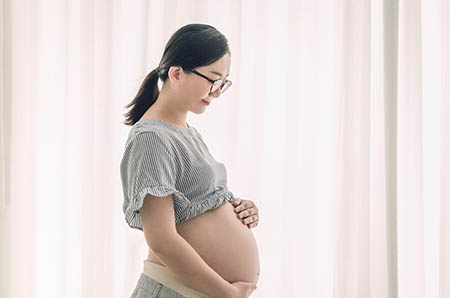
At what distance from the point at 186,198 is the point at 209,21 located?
119 centimetres

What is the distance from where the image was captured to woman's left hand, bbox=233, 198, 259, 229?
1.32 meters

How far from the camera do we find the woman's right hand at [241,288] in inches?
46.0

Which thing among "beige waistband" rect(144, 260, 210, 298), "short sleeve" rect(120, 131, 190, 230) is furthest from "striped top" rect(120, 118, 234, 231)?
"beige waistband" rect(144, 260, 210, 298)

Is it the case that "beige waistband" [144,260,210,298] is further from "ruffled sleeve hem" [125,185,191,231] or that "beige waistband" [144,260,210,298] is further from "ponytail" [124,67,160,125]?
"ponytail" [124,67,160,125]

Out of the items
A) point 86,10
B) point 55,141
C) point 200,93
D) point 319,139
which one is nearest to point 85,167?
point 55,141

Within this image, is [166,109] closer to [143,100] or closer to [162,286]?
[143,100]

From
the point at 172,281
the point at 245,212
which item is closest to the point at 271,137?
the point at 245,212

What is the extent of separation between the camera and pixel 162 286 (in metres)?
1.16

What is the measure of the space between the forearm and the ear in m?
0.34

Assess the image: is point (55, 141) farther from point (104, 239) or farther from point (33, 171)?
point (104, 239)

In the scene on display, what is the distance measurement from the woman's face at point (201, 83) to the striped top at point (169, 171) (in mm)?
67

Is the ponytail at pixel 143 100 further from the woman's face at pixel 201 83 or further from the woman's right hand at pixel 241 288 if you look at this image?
the woman's right hand at pixel 241 288

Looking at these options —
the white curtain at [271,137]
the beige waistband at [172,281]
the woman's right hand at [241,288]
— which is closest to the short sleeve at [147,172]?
the beige waistband at [172,281]

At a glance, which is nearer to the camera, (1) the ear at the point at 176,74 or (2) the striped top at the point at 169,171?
(2) the striped top at the point at 169,171
